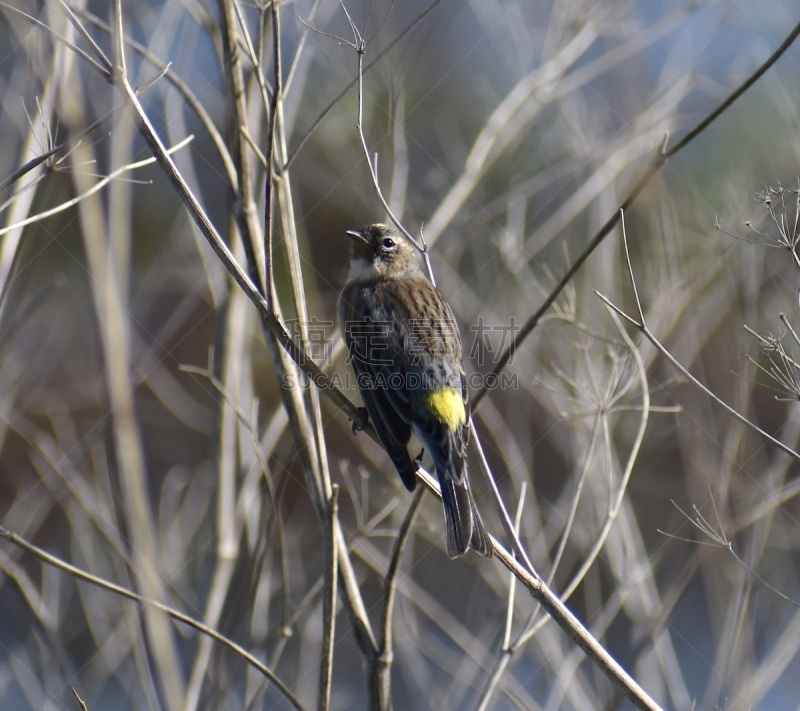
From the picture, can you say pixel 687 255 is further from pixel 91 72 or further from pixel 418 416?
pixel 91 72

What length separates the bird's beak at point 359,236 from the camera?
16.5ft

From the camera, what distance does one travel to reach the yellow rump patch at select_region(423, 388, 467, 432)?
4.39 metres

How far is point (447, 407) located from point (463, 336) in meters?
1.06

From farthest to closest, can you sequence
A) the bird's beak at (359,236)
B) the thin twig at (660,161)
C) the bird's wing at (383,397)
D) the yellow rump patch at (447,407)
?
1. the bird's beak at (359,236)
2. the yellow rump patch at (447,407)
3. the bird's wing at (383,397)
4. the thin twig at (660,161)

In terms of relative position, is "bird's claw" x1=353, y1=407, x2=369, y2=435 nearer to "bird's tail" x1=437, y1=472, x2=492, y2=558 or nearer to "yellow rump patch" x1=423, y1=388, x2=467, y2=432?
"yellow rump patch" x1=423, y1=388, x2=467, y2=432

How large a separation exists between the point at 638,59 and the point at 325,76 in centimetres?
224

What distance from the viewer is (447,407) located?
14.5 ft

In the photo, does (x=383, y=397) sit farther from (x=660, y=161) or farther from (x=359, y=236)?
(x=660, y=161)

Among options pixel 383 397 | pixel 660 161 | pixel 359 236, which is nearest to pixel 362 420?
pixel 383 397

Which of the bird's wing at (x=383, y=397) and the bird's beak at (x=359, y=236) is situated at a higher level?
the bird's beak at (x=359, y=236)

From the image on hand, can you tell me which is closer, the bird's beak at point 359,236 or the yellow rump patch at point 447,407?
the yellow rump patch at point 447,407

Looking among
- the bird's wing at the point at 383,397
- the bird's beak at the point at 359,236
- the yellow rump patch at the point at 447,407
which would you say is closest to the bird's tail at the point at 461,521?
the bird's wing at the point at 383,397

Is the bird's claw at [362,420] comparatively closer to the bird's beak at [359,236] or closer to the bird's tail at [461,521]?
the bird's tail at [461,521]

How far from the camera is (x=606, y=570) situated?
773 cm
